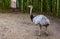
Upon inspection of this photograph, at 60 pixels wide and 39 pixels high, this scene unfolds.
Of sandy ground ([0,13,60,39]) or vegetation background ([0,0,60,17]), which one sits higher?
vegetation background ([0,0,60,17])

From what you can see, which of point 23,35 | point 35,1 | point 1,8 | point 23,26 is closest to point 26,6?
point 35,1

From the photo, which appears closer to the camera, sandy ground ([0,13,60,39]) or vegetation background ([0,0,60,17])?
sandy ground ([0,13,60,39])

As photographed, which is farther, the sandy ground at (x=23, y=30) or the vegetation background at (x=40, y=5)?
the vegetation background at (x=40, y=5)

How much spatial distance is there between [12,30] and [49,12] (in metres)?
2.47

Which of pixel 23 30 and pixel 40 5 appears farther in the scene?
pixel 40 5

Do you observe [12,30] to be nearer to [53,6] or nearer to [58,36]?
[58,36]

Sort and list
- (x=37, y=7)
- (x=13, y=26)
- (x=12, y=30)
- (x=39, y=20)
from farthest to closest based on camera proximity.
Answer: (x=37, y=7)
(x=13, y=26)
(x=12, y=30)
(x=39, y=20)

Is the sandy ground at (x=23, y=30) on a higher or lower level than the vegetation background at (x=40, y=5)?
lower

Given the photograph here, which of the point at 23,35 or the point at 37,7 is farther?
the point at 37,7

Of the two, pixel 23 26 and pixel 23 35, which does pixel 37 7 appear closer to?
pixel 23 26

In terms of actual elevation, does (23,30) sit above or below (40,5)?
below

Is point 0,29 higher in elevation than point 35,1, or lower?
lower

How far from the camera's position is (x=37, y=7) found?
292 inches

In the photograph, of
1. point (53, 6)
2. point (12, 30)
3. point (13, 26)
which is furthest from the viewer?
point (53, 6)
